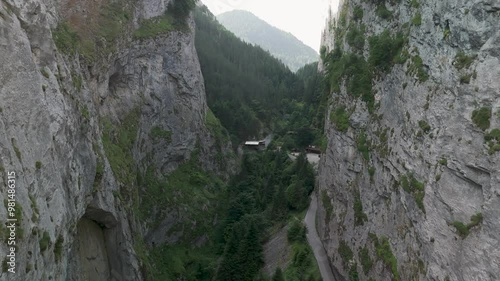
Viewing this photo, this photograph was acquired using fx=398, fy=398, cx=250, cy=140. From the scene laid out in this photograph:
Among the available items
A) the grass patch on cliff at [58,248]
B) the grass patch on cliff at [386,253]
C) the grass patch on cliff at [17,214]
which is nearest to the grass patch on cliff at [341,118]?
the grass patch on cliff at [386,253]

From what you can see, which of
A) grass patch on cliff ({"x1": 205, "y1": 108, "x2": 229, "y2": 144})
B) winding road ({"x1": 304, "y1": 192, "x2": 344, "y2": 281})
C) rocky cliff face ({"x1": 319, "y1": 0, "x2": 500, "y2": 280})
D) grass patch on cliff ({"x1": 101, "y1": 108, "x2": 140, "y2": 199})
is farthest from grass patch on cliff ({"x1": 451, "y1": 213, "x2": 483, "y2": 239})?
grass patch on cliff ({"x1": 205, "y1": 108, "x2": 229, "y2": 144})

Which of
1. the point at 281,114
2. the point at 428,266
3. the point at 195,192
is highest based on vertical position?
the point at 428,266

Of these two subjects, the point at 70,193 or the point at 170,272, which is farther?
the point at 170,272

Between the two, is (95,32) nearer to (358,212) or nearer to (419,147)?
(358,212)

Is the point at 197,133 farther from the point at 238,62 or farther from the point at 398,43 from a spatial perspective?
the point at 238,62

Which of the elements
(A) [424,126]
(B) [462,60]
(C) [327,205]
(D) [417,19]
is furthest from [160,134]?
(B) [462,60]

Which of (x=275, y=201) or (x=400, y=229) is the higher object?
(x=400, y=229)

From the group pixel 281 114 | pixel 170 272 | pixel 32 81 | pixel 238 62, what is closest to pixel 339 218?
pixel 170 272

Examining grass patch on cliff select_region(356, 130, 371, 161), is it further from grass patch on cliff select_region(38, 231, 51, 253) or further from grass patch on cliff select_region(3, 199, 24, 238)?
grass patch on cliff select_region(3, 199, 24, 238)
